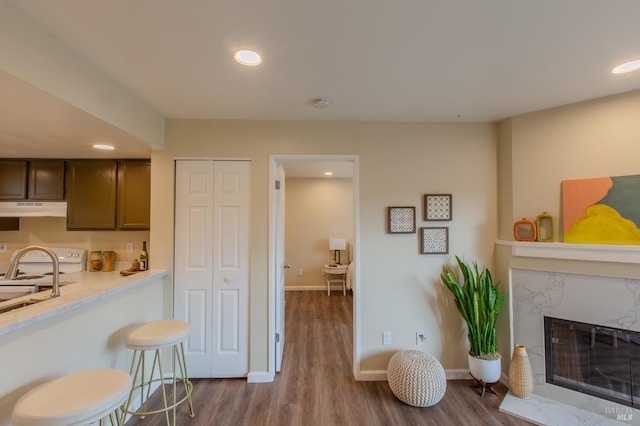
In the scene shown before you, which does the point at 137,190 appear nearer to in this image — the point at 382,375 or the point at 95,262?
the point at 95,262

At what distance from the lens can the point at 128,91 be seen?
2.02m

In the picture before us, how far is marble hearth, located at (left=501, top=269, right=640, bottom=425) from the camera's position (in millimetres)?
1954

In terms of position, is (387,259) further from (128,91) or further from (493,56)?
(128,91)

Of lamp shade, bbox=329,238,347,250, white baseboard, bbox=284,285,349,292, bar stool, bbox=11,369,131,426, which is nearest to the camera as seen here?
bar stool, bbox=11,369,131,426

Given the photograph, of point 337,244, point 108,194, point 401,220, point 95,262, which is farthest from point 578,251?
point 95,262

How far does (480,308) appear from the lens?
2.36 m

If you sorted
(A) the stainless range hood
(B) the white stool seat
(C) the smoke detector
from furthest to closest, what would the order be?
1. (A) the stainless range hood
2. (C) the smoke detector
3. (B) the white stool seat

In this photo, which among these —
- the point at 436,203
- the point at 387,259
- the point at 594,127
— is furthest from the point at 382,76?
the point at 594,127

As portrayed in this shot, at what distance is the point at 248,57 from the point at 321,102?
2.37 ft

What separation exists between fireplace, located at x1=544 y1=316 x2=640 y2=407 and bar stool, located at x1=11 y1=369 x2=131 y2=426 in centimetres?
307

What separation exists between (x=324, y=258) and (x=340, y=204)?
1.25 meters

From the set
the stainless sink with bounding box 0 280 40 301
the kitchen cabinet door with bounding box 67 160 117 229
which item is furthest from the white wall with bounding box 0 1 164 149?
the stainless sink with bounding box 0 280 40 301

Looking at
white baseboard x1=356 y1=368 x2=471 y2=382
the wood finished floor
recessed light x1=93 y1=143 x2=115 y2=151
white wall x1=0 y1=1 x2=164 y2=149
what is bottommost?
the wood finished floor

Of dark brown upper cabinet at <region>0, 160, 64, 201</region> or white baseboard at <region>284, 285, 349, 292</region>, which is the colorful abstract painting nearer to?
white baseboard at <region>284, 285, 349, 292</region>
